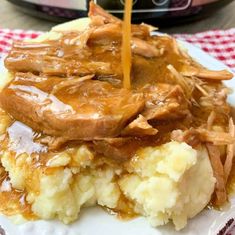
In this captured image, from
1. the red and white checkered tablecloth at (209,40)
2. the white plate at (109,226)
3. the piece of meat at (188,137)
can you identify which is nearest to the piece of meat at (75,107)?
the piece of meat at (188,137)

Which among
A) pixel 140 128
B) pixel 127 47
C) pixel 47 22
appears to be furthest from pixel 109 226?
pixel 47 22

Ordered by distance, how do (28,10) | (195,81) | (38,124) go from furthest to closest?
(28,10), (195,81), (38,124)

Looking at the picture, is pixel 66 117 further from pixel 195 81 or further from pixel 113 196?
pixel 195 81

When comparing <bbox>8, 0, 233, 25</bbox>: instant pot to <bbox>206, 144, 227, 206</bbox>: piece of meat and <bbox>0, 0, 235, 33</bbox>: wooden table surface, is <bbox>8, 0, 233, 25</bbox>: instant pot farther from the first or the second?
<bbox>206, 144, 227, 206</bbox>: piece of meat

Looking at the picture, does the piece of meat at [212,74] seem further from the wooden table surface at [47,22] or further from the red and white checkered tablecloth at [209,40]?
the wooden table surface at [47,22]

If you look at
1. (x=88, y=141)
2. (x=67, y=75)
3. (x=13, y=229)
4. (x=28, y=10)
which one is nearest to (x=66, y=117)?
(x=88, y=141)

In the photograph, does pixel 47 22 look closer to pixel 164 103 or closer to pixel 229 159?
pixel 164 103

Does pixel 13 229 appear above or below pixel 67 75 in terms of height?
below
